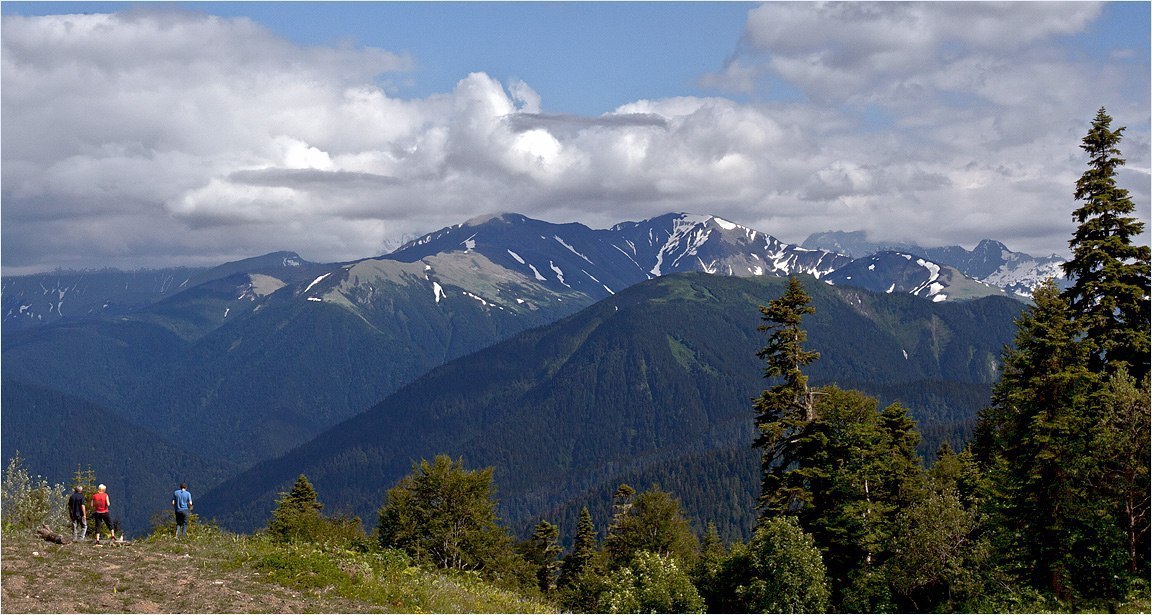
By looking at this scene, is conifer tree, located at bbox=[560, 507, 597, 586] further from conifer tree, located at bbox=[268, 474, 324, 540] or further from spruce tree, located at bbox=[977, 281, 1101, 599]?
spruce tree, located at bbox=[977, 281, 1101, 599]

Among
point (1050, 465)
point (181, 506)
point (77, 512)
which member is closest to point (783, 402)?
point (1050, 465)

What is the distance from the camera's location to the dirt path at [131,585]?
2276cm

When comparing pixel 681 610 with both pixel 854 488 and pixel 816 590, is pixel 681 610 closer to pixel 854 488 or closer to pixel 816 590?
pixel 816 590

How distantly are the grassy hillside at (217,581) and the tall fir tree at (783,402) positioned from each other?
2181 cm

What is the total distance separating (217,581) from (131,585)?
2.14 metres

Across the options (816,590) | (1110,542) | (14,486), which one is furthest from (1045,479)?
(14,486)

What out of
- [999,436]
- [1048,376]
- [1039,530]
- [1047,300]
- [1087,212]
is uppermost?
[1087,212]

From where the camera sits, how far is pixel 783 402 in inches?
1933

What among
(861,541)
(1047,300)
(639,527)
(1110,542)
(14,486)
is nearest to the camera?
(1110,542)

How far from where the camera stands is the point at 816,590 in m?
42.1

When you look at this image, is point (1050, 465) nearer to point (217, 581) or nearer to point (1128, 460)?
point (1128, 460)

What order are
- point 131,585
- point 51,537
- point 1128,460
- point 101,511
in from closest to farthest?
point 131,585, point 51,537, point 101,511, point 1128,460

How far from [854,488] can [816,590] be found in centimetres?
662

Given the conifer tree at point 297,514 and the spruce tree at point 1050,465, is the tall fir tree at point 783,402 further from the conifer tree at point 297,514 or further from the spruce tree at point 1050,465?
the conifer tree at point 297,514
